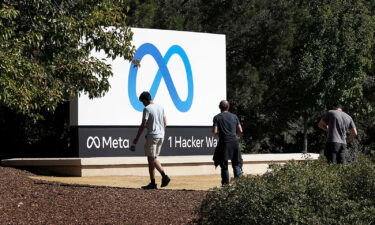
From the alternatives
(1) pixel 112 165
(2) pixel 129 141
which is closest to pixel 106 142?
(2) pixel 129 141

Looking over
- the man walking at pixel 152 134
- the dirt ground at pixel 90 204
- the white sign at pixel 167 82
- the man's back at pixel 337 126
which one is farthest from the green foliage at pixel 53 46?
the man's back at pixel 337 126

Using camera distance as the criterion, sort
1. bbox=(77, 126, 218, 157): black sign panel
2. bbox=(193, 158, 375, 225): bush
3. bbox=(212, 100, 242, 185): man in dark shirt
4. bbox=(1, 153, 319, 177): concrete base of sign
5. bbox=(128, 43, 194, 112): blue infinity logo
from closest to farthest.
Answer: bbox=(193, 158, 375, 225): bush < bbox=(212, 100, 242, 185): man in dark shirt < bbox=(1, 153, 319, 177): concrete base of sign < bbox=(77, 126, 218, 157): black sign panel < bbox=(128, 43, 194, 112): blue infinity logo

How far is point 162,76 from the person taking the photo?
73.5ft

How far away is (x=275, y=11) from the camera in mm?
31281

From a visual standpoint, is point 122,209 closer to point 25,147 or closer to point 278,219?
point 278,219

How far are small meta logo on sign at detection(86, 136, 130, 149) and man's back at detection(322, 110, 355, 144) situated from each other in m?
6.88

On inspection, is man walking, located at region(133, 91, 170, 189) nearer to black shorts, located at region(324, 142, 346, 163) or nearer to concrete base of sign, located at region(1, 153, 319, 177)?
black shorts, located at region(324, 142, 346, 163)

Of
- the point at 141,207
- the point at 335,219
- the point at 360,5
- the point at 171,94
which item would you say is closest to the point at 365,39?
the point at 360,5

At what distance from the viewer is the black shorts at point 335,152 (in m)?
15.8

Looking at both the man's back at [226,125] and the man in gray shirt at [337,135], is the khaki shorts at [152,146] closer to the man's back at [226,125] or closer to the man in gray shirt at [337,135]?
the man's back at [226,125]

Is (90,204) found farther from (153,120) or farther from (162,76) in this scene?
(162,76)

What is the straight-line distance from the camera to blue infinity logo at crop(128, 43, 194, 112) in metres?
21.7

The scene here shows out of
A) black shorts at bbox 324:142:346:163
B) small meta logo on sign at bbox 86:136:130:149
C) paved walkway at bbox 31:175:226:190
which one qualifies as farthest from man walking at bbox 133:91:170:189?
small meta logo on sign at bbox 86:136:130:149

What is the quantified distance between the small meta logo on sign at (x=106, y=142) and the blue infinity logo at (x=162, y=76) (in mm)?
934
